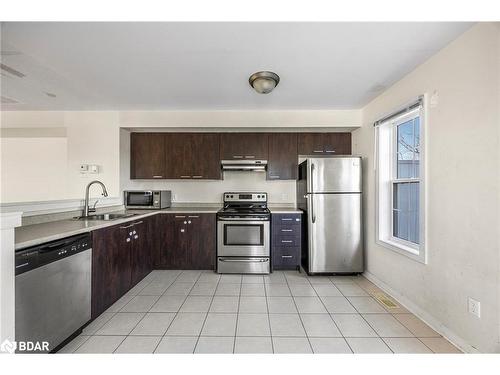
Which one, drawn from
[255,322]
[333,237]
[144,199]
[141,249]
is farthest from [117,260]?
[333,237]

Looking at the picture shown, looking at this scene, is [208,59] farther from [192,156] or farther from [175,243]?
[175,243]

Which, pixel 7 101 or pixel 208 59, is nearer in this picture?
pixel 208 59

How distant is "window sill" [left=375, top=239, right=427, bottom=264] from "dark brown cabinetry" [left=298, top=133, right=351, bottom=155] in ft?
5.05

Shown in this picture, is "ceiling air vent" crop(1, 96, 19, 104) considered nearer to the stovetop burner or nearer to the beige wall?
the beige wall

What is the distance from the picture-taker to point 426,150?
2.07m

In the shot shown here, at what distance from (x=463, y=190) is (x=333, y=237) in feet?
5.47

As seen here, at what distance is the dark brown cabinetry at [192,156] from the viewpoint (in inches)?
147

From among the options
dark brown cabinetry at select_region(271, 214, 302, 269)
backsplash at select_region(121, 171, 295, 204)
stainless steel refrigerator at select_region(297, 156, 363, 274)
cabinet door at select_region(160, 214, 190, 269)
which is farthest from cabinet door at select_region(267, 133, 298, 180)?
cabinet door at select_region(160, 214, 190, 269)

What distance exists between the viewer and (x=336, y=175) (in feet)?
10.4

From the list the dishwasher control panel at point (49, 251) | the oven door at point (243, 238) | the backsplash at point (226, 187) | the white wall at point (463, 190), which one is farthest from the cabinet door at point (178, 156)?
the white wall at point (463, 190)

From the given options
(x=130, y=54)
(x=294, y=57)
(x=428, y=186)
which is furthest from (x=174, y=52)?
(x=428, y=186)

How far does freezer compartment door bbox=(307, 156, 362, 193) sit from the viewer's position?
10.4 ft

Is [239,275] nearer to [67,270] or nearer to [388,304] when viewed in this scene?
[388,304]

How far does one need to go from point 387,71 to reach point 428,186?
3.88 ft
